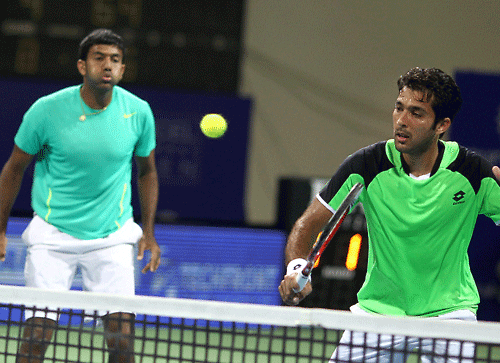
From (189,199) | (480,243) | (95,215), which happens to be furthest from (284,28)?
(95,215)

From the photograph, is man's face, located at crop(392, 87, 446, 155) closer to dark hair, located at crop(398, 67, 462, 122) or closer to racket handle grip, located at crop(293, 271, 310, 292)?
dark hair, located at crop(398, 67, 462, 122)

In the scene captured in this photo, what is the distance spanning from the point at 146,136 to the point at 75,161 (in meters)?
0.42

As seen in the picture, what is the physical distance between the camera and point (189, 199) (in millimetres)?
8922

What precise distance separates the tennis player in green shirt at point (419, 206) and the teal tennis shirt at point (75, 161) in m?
1.29

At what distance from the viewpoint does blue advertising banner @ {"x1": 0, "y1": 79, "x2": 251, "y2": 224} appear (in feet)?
28.0

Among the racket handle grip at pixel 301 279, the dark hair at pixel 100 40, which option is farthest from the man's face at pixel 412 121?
the dark hair at pixel 100 40

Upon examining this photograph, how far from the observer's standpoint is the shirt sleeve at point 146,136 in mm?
3988

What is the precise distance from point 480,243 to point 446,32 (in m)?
3.49

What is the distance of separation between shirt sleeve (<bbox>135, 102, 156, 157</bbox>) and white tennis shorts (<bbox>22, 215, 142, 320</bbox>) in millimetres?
460

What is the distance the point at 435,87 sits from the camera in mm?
2740

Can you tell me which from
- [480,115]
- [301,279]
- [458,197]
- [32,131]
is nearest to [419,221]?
[458,197]

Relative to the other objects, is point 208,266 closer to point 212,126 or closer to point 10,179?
point 212,126

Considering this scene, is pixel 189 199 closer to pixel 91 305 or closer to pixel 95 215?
pixel 95 215

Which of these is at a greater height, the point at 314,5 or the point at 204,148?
the point at 314,5
